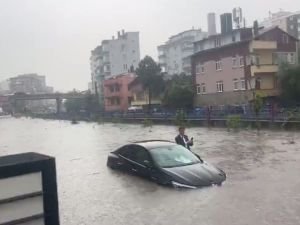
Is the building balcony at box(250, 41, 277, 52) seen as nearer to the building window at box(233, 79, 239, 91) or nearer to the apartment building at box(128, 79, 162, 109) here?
the building window at box(233, 79, 239, 91)

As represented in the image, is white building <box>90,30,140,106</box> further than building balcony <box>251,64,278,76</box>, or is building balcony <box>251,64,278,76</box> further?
white building <box>90,30,140,106</box>

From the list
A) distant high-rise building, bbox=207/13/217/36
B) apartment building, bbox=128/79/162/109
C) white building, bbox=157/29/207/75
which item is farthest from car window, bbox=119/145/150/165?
white building, bbox=157/29/207/75

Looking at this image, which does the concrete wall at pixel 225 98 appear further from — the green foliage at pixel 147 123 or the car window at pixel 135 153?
the car window at pixel 135 153

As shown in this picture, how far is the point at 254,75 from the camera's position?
47844mm

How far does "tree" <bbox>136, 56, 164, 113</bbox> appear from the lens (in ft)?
208

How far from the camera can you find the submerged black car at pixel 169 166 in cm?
1102

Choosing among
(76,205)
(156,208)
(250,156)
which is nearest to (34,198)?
(156,208)

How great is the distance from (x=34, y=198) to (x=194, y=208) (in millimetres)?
6602

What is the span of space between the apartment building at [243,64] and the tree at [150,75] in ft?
33.1

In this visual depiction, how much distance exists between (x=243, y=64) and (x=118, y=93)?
1405 inches

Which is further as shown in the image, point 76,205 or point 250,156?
point 250,156

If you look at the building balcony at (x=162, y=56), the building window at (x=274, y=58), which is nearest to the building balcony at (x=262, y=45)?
the building window at (x=274, y=58)

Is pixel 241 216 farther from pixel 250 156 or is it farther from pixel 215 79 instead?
pixel 215 79

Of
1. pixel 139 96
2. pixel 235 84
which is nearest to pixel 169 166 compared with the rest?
pixel 235 84
